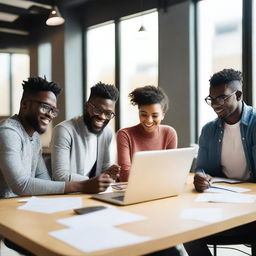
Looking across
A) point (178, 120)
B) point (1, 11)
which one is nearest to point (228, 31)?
point (178, 120)

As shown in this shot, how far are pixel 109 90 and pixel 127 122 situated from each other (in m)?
2.79

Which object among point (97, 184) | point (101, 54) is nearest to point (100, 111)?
point (97, 184)

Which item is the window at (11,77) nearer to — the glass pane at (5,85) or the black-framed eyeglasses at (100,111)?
the glass pane at (5,85)

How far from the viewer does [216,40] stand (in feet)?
12.8

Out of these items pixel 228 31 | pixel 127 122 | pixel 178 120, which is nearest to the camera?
pixel 228 31

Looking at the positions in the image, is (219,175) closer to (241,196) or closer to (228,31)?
(241,196)

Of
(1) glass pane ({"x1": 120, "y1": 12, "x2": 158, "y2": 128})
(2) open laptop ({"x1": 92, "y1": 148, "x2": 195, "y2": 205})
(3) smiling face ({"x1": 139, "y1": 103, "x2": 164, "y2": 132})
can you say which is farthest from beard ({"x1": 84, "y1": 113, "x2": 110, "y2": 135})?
(1) glass pane ({"x1": 120, "y1": 12, "x2": 158, "y2": 128})

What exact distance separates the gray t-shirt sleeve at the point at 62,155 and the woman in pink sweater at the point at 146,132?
14.8 inches

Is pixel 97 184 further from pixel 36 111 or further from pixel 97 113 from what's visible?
pixel 97 113

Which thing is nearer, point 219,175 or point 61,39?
point 219,175

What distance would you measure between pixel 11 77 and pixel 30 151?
5.03m

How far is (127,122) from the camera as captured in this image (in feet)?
16.6

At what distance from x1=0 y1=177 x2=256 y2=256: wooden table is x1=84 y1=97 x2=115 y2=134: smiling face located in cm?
77


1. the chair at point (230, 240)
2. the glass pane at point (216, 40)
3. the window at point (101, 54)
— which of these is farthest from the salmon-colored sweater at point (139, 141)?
the window at point (101, 54)
